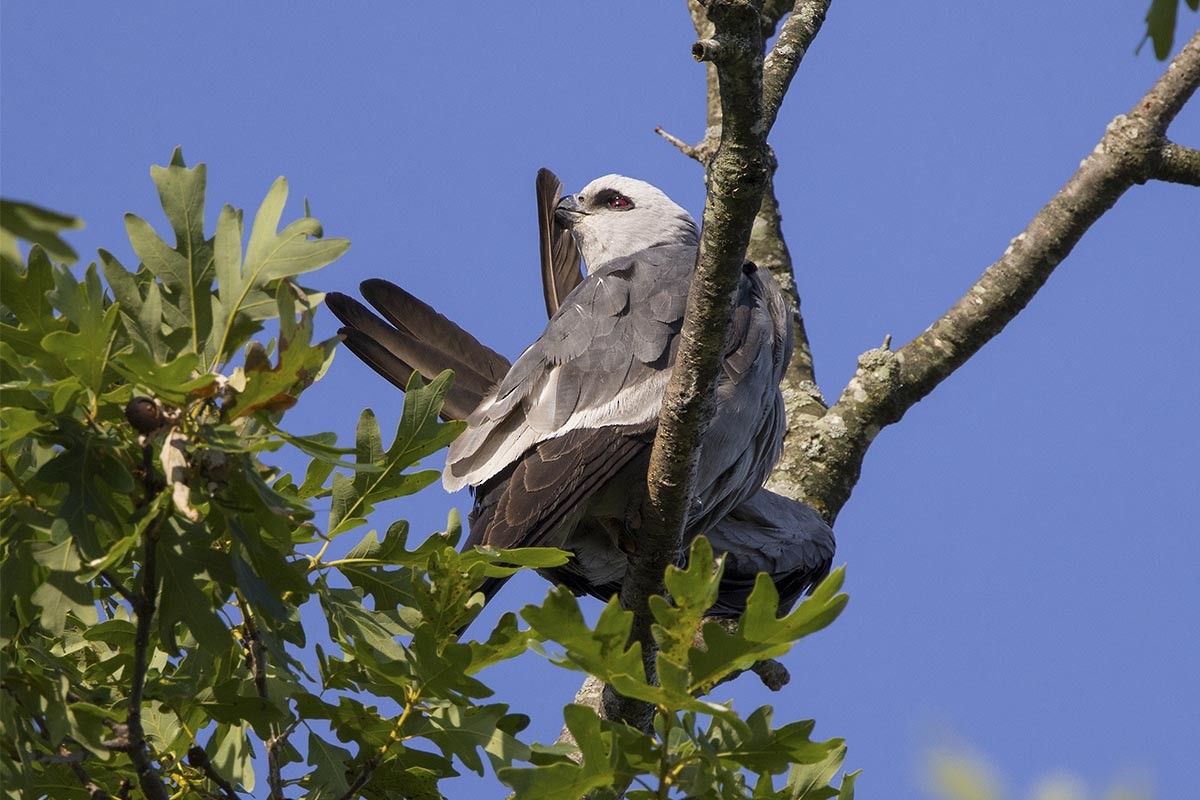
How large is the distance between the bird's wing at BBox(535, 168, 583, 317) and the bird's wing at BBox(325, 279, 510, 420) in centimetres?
83

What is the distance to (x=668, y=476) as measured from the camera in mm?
3574

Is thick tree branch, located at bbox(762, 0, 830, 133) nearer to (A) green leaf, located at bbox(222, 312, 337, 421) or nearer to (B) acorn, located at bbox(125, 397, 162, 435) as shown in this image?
(A) green leaf, located at bbox(222, 312, 337, 421)

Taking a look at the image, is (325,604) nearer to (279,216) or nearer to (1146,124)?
(279,216)

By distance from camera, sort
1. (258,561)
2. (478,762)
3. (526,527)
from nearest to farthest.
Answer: (258,561) < (478,762) < (526,527)

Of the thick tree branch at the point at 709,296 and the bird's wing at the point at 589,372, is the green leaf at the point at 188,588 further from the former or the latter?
the bird's wing at the point at 589,372

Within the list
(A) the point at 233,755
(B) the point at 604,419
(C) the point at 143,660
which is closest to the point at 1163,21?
(C) the point at 143,660

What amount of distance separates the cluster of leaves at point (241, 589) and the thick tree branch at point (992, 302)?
2759 millimetres

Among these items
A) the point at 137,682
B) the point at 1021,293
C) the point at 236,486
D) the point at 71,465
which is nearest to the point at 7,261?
the point at 71,465

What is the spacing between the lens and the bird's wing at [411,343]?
521cm

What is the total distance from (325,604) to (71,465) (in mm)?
671

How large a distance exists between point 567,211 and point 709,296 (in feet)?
9.92

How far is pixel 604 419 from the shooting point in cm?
418

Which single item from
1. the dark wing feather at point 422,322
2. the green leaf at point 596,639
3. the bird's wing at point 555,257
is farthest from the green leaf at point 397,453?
the bird's wing at point 555,257

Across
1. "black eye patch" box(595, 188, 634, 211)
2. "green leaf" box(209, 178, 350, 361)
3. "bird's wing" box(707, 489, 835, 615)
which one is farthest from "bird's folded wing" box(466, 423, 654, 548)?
"black eye patch" box(595, 188, 634, 211)
